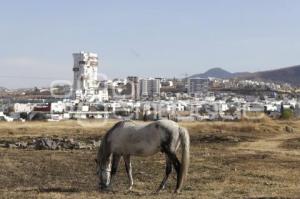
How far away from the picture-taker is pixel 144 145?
1666cm

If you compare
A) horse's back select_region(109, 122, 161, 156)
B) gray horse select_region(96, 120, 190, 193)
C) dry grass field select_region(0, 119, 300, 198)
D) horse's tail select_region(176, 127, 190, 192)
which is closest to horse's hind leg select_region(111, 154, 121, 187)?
gray horse select_region(96, 120, 190, 193)

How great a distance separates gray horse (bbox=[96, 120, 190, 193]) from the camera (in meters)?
16.2

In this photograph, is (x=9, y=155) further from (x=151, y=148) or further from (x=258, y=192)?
(x=258, y=192)

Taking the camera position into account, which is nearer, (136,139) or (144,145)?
(144,145)

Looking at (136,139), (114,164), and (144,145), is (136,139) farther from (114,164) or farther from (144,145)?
(114,164)

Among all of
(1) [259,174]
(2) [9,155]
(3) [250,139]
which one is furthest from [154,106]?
(1) [259,174]

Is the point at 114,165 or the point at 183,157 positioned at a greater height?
the point at 183,157

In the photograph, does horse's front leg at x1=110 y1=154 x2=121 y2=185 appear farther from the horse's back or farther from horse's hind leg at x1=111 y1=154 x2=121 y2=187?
the horse's back

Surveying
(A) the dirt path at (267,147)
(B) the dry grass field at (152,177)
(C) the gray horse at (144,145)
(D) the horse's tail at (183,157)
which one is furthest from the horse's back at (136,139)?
(A) the dirt path at (267,147)

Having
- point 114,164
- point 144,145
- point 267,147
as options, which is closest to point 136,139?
point 144,145

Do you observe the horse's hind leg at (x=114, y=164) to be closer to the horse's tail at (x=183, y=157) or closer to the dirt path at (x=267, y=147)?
the horse's tail at (x=183, y=157)

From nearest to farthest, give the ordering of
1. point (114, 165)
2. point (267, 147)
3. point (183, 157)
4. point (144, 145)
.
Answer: point (183, 157), point (144, 145), point (114, 165), point (267, 147)

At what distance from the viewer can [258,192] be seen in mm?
15906

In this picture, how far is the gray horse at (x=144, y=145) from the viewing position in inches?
638
